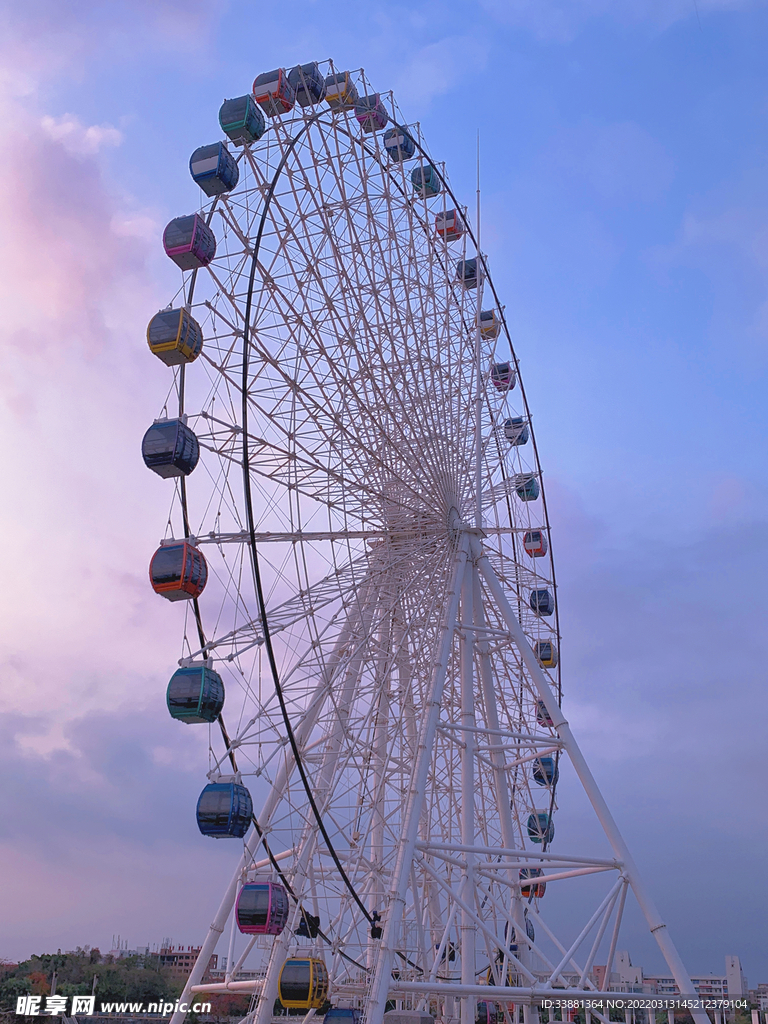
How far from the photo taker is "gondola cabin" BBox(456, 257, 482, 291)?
27703 millimetres

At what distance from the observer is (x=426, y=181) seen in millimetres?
27250

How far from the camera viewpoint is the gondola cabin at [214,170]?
20625 mm

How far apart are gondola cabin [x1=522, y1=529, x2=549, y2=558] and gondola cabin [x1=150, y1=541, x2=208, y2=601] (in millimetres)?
14165

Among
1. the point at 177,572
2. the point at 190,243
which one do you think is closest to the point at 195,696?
the point at 177,572

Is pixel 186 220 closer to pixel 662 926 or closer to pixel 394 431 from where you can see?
pixel 394 431

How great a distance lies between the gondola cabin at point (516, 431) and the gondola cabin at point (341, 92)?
10936mm

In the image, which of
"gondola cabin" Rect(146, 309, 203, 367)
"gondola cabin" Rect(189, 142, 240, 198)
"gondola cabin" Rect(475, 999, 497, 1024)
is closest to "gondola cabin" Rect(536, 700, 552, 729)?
"gondola cabin" Rect(146, 309, 203, 367)

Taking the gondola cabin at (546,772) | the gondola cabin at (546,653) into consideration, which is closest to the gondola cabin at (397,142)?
the gondola cabin at (546,653)

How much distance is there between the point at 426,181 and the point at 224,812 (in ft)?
57.4

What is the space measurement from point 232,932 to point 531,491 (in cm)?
1687

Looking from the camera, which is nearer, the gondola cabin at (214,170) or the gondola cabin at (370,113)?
the gondola cabin at (214,170)

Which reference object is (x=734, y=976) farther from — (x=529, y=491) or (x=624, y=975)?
(x=529, y=491)

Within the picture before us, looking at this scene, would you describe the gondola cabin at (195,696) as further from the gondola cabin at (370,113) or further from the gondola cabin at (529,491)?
the gondola cabin at (529,491)

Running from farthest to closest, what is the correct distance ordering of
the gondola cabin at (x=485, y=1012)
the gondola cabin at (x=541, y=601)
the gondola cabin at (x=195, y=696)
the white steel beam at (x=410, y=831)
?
the gondola cabin at (x=485, y=1012) < the gondola cabin at (x=541, y=601) < the gondola cabin at (x=195, y=696) < the white steel beam at (x=410, y=831)
